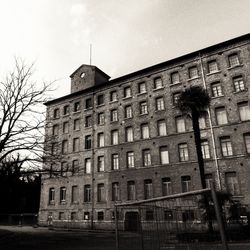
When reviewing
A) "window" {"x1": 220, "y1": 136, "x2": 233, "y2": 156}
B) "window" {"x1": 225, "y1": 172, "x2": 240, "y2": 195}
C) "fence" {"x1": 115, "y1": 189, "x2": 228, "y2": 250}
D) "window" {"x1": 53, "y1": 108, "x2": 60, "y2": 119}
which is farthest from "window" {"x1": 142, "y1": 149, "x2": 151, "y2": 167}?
"fence" {"x1": 115, "y1": 189, "x2": 228, "y2": 250}

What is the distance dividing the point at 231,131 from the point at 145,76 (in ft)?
39.6

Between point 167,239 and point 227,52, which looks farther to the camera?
point 227,52

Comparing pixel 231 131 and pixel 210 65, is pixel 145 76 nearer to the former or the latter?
pixel 210 65

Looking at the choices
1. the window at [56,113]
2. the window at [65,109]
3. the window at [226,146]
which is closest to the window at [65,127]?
the window at [65,109]

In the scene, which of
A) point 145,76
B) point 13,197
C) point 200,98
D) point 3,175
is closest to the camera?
point 3,175

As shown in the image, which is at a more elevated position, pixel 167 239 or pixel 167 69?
pixel 167 69

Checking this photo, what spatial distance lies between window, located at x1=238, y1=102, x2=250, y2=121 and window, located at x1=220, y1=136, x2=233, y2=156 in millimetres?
2307

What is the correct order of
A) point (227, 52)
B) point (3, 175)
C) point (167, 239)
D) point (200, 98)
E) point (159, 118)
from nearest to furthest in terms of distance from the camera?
point (167, 239) → point (3, 175) → point (200, 98) → point (227, 52) → point (159, 118)

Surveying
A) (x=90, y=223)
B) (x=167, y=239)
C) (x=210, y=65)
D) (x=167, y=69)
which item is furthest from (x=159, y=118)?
(x=167, y=239)

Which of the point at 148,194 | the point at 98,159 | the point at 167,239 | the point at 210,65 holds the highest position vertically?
the point at 210,65

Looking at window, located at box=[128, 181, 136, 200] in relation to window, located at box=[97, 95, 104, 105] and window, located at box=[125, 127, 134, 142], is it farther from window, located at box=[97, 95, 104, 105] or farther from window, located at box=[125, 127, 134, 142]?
window, located at box=[97, 95, 104, 105]

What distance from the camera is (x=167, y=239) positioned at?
6156mm

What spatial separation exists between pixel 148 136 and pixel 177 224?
79.8 ft

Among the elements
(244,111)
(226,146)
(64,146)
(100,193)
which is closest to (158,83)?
(244,111)
